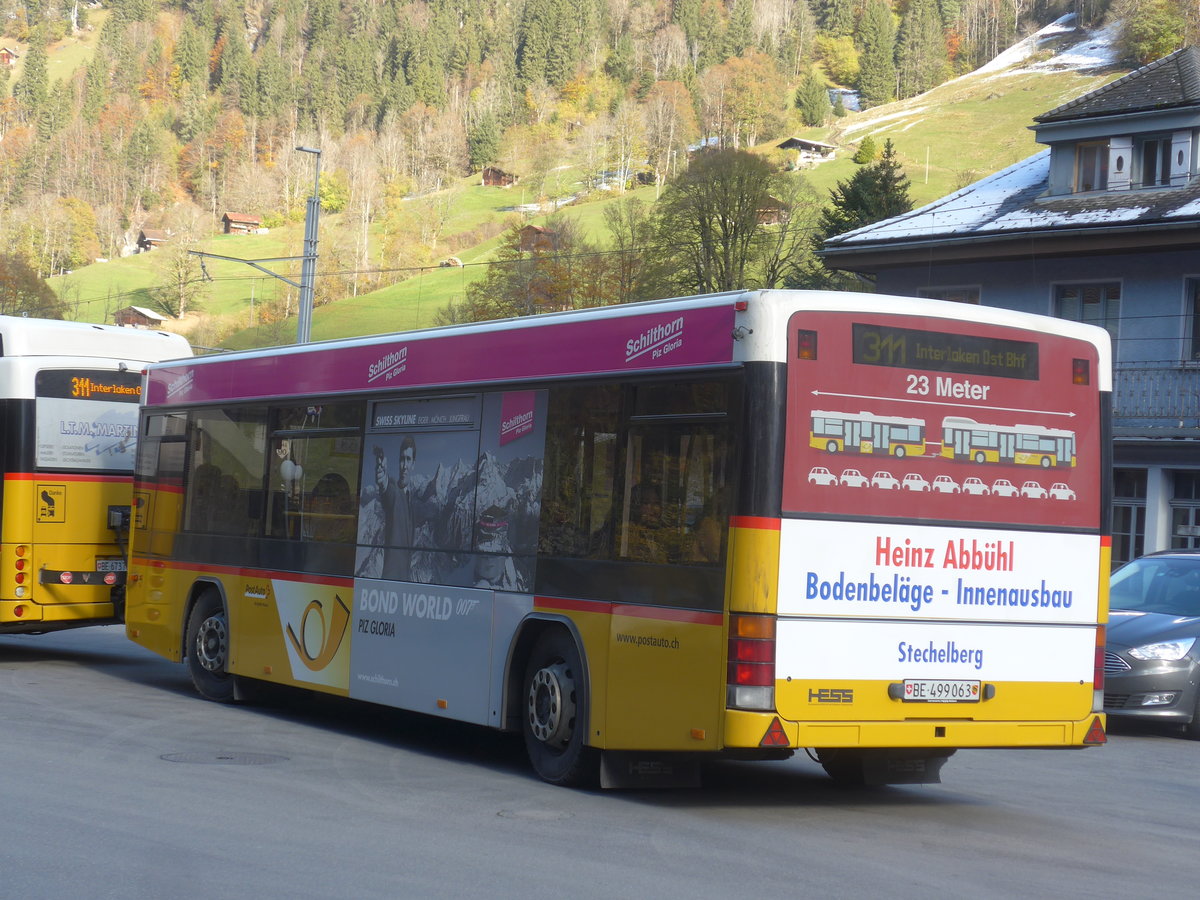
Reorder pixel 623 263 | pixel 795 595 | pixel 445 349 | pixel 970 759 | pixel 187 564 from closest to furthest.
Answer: pixel 795 595 < pixel 445 349 < pixel 970 759 < pixel 187 564 < pixel 623 263

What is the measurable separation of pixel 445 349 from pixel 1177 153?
2309cm

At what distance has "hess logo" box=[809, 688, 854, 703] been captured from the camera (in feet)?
26.5

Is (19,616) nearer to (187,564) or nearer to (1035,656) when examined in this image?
(187,564)

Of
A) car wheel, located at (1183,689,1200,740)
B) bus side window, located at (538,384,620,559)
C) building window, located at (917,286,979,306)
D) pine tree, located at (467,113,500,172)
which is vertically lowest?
car wheel, located at (1183,689,1200,740)

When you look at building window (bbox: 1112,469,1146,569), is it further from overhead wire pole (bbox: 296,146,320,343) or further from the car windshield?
overhead wire pole (bbox: 296,146,320,343)

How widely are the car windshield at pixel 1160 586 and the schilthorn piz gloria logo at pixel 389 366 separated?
304 inches

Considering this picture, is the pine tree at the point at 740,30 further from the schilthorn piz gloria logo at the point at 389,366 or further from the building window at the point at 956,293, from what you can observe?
the schilthorn piz gloria logo at the point at 389,366

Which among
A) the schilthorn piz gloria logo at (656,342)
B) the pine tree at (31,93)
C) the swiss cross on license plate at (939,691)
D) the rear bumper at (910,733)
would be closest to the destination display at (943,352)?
the schilthorn piz gloria logo at (656,342)

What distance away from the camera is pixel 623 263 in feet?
252

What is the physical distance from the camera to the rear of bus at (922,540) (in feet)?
26.2

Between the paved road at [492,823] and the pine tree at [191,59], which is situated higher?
the pine tree at [191,59]

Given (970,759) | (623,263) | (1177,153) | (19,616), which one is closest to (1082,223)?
(1177,153)

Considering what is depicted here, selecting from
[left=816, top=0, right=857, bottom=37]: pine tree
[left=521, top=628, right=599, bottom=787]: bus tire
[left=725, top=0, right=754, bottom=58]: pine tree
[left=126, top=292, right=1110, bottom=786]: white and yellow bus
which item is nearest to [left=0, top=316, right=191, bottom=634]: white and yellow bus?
[left=126, top=292, right=1110, bottom=786]: white and yellow bus

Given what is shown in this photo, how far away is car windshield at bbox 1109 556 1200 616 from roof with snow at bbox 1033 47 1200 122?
16407mm
